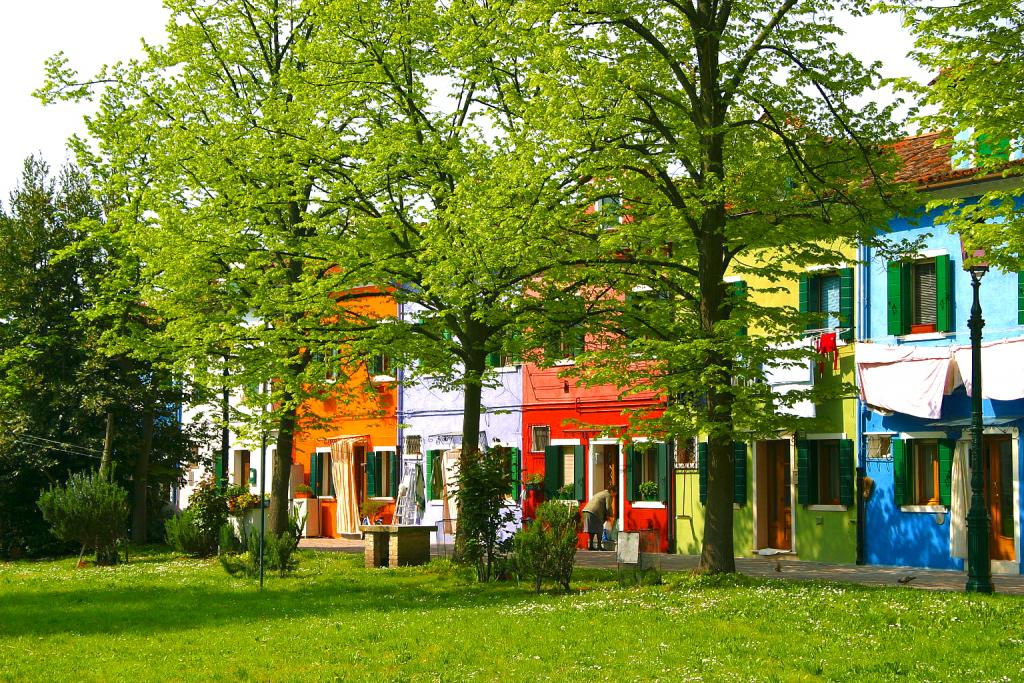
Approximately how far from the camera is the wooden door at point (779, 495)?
29.2m

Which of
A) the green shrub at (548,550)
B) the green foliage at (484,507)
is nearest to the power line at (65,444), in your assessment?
the green foliage at (484,507)

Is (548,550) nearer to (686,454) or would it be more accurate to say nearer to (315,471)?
(686,454)

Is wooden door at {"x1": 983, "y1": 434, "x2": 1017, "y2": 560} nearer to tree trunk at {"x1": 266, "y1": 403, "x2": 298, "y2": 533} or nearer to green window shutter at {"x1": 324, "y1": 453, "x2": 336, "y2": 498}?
tree trunk at {"x1": 266, "y1": 403, "x2": 298, "y2": 533}

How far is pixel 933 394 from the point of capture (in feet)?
81.8

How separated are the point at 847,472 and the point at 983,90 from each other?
11.9 meters

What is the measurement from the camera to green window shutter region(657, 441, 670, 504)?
102ft

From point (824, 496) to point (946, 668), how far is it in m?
16.4

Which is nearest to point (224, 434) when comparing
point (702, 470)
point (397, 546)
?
point (397, 546)

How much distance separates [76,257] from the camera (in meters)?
36.0

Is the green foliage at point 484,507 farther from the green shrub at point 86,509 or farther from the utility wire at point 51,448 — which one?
the utility wire at point 51,448

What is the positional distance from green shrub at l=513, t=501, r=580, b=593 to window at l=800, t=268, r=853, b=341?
30.9ft

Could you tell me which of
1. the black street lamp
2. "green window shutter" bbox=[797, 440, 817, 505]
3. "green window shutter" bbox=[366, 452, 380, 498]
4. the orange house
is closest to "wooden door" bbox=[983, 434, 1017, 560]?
"green window shutter" bbox=[797, 440, 817, 505]

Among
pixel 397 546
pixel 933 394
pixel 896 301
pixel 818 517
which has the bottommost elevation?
pixel 397 546

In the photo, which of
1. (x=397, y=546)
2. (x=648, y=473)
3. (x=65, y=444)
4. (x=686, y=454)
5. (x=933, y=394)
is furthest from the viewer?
(x=65, y=444)
